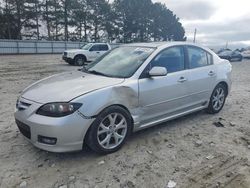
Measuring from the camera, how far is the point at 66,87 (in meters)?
3.66

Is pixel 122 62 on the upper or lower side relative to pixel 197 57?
lower

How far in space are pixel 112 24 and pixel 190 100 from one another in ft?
143

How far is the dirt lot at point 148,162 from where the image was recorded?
3141mm

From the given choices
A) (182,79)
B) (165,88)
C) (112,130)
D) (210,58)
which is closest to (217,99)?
(210,58)

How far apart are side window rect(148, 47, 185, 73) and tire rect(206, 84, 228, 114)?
50.0 inches

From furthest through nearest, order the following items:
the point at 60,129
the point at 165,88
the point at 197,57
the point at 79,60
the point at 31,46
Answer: the point at 31,46 → the point at 79,60 → the point at 197,57 → the point at 165,88 → the point at 60,129

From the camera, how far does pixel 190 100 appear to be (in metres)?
4.90

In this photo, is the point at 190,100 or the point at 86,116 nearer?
the point at 86,116

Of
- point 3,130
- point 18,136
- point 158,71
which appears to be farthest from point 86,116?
point 3,130

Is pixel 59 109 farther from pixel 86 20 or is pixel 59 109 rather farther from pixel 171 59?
pixel 86 20

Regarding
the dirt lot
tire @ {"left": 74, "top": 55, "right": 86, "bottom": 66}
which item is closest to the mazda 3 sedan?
the dirt lot

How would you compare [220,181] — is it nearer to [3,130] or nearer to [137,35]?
[3,130]

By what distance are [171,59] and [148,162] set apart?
76.9 inches

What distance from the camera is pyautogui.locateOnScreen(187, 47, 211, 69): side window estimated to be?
16.4ft
